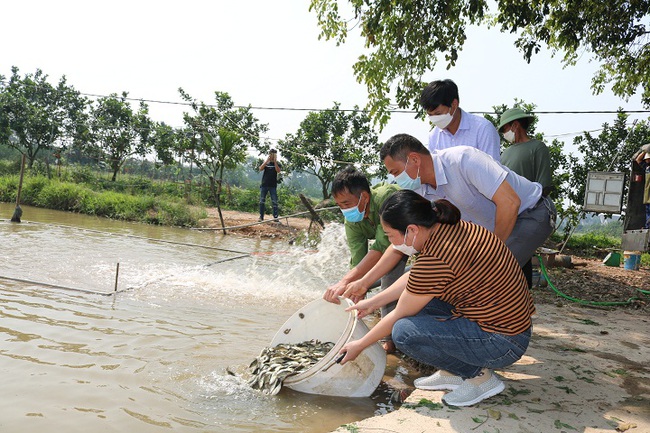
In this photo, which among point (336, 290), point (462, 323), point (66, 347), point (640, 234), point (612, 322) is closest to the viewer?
point (462, 323)

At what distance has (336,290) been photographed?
11.1 feet

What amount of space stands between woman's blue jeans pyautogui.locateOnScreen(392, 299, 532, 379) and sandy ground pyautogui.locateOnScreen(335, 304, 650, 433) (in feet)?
0.73

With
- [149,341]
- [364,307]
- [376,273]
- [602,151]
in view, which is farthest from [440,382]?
[602,151]

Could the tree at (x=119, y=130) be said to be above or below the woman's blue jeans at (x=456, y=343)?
above

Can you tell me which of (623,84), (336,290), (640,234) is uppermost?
(623,84)

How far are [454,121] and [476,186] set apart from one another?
0.83 metres

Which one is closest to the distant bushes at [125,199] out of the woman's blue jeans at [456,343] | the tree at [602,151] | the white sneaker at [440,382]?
the tree at [602,151]

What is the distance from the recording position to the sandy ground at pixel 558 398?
8.26 feet

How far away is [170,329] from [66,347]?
0.90 m

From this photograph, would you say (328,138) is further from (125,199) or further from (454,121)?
(454,121)

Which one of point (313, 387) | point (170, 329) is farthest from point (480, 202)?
point (170, 329)

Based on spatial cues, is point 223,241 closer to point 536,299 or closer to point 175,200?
point 175,200

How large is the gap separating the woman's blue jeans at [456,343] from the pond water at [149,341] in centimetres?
57

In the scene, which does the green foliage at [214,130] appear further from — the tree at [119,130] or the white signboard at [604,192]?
the white signboard at [604,192]
